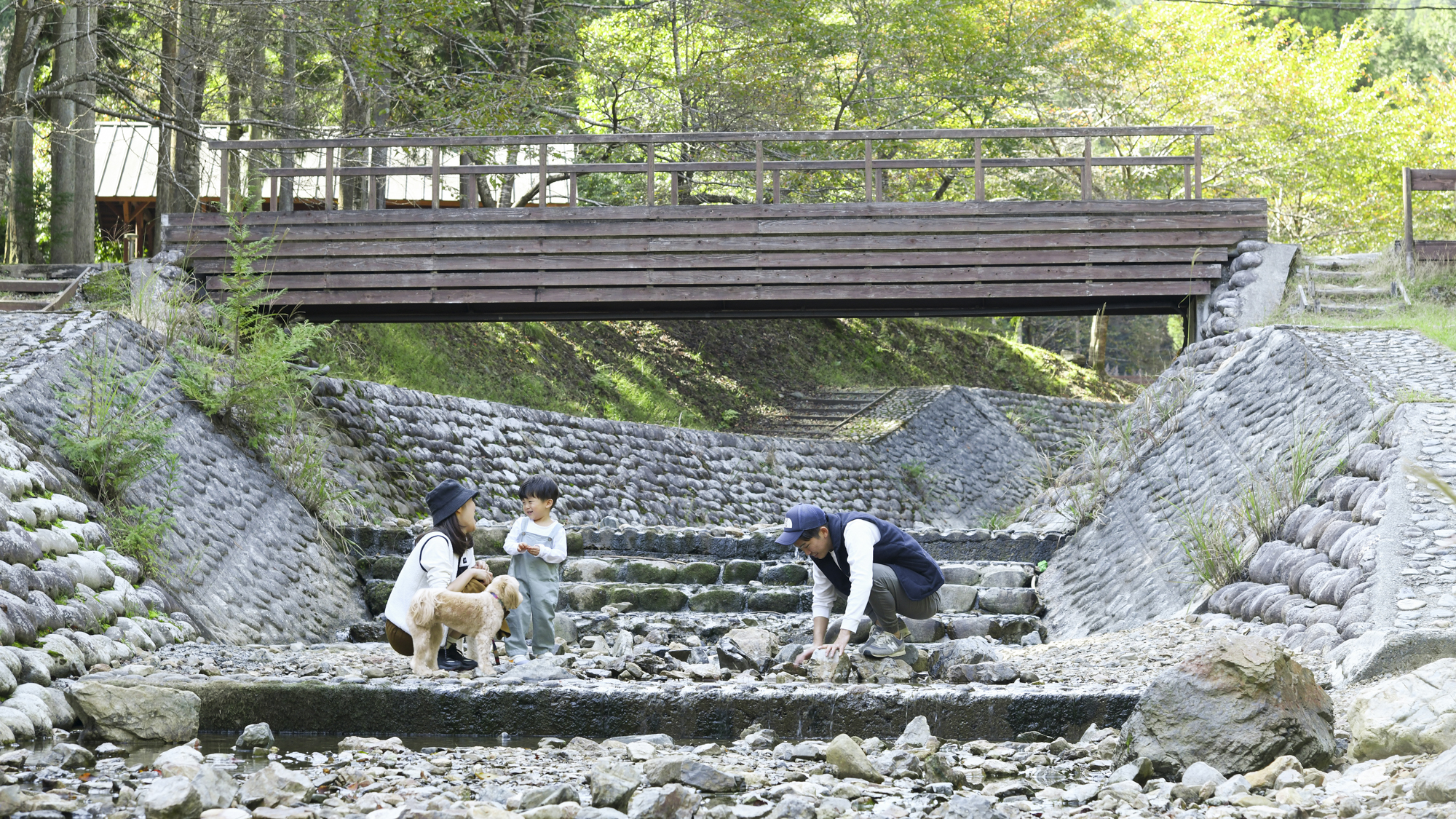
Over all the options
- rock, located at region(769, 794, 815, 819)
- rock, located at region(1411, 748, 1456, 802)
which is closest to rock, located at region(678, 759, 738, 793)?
rock, located at region(769, 794, 815, 819)

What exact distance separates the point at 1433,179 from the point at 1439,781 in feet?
47.1

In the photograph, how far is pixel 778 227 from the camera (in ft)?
47.9

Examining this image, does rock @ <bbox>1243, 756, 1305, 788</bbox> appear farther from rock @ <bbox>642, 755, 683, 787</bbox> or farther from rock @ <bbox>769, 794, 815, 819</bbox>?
rock @ <bbox>642, 755, 683, 787</bbox>

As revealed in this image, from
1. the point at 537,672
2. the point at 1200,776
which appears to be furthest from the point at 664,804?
the point at 537,672

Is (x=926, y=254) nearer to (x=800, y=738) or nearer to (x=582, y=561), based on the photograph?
(x=582, y=561)

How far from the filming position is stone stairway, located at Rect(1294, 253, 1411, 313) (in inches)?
535

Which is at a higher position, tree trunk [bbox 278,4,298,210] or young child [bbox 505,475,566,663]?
tree trunk [bbox 278,4,298,210]

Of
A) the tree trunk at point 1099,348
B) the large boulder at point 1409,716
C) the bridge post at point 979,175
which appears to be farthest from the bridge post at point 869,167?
the tree trunk at point 1099,348

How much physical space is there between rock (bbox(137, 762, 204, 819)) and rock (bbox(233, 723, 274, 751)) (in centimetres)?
146

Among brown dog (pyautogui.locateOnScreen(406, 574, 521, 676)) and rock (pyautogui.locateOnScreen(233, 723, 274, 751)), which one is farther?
brown dog (pyautogui.locateOnScreen(406, 574, 521, 676))

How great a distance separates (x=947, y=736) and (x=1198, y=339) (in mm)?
10718

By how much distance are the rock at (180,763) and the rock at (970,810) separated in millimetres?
2375

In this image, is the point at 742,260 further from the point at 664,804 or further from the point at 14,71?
the point at 664,804

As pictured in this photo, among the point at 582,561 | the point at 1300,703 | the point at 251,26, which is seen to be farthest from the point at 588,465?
the point at 1300,703
